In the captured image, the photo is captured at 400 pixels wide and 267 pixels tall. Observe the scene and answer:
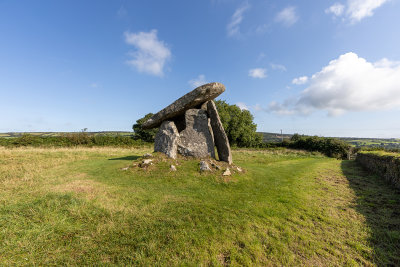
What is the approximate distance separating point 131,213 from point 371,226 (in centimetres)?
681

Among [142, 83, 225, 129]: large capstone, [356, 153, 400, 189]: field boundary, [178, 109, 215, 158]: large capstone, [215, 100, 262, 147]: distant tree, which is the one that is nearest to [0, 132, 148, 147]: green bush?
[215, 100, 262, 147]: distant tree

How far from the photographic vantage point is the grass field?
3258 mm

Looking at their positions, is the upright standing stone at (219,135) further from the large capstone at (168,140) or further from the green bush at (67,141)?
the green bush at (67,141)

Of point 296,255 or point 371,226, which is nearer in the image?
point 296,255

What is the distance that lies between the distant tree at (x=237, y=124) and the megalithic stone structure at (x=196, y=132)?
24.7 meters

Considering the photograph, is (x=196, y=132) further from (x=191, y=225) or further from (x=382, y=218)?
(x=382, y=218)

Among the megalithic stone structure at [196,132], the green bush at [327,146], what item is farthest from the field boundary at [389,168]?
the green bush at [327,146]

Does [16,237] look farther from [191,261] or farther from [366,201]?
[366,201]

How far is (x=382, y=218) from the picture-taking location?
4.97m

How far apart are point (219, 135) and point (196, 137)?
1.66 m

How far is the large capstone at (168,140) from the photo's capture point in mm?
11242

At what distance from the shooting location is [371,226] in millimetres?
Result: 4531

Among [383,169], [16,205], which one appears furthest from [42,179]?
[383,169]

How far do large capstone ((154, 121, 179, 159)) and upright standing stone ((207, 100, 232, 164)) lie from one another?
9.19 feet
